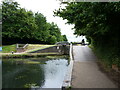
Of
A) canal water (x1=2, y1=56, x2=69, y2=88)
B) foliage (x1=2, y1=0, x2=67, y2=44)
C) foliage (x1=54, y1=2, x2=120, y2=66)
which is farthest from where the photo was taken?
foliage (x1=2, y1=0, x2=67, y2=44)

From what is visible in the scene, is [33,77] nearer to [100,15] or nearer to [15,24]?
[100,15]

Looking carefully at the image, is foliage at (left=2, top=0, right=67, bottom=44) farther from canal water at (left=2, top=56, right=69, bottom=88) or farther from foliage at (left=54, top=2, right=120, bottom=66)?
foliage at (left=54, top=2, right=120, bottom=66)

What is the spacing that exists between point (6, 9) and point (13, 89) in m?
24.2

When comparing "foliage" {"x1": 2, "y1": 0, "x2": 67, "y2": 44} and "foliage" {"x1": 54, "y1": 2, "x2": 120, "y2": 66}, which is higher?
"foliage" {"x1": 2, "y1": 0, "x2": 67, "y2": 44}

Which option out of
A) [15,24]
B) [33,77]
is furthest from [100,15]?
[15,24]

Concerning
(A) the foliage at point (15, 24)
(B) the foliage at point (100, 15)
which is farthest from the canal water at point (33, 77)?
(A) the foliage at point (15, 24)

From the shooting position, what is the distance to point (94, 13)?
5.98 metres

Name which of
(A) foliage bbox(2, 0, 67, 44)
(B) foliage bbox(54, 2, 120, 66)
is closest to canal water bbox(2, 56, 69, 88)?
(B) foliage bbox(54, 2, 120, 66)

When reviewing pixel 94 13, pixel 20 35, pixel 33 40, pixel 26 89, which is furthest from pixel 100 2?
pixel 33 40

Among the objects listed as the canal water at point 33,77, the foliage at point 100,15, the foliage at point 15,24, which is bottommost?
the canal water at point 33,77

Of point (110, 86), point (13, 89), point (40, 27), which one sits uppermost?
point (40, 27)

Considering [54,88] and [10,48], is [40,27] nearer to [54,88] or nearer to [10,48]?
[10,48]

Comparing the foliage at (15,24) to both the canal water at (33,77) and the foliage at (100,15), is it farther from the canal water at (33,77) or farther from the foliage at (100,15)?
the foliage at (100,15)

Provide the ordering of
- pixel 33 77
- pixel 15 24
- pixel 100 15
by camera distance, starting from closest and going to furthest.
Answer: pixel 100 15, pixel 33 77, pixel 15 24
